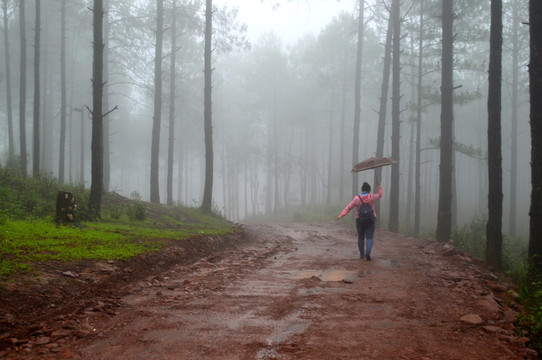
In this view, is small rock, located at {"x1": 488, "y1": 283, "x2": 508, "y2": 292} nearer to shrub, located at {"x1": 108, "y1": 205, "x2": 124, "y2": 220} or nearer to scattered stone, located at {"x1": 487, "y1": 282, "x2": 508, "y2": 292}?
scattered stone, located at {"x1": 487, "y1": 282, "x2": 508, "y2": 292}

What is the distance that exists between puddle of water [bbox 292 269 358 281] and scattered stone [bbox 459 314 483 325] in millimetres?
2394

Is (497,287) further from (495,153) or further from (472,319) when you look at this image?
(495,153)

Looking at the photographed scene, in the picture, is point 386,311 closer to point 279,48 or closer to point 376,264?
point 376,264

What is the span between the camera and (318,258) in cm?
966

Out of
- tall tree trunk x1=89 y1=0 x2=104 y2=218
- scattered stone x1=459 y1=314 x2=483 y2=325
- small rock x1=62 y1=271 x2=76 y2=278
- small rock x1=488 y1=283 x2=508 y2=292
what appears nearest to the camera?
scattered stone x1=459 y1=314 x2=483 y2=325

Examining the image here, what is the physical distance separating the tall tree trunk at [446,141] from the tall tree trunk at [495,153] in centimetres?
398

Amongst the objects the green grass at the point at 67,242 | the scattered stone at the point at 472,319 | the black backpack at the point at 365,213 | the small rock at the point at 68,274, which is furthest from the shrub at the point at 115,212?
the scattered stone at the point at 472,319

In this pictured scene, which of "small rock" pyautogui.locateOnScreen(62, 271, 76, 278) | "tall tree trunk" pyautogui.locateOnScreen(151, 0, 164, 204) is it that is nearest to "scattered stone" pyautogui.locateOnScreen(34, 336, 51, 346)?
"small rock" pyautogui.locateOnScreen(62, 271, 76, 278)

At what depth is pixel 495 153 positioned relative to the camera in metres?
9.19

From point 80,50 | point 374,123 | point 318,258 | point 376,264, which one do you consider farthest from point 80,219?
point 374,123

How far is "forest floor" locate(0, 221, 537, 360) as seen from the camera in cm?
383

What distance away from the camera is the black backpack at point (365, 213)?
31.7 feet

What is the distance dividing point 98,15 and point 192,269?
29.0ft

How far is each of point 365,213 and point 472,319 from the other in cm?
507
